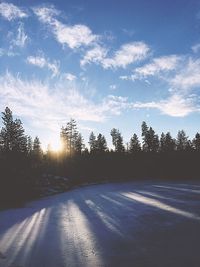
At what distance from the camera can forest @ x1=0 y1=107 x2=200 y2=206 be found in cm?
3581

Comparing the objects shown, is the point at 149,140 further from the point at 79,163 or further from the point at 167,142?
the point at 79,163

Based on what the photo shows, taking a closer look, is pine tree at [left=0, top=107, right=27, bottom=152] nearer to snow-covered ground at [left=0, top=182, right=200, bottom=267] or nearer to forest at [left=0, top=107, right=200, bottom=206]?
forest at [left=0, top=107, right=200, bottom=206]

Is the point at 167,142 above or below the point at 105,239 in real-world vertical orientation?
above

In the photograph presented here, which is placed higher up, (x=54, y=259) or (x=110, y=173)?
(x=110, y=173)

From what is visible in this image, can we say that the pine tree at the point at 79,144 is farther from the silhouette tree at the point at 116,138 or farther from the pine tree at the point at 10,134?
the pine tree at the point at 10,134

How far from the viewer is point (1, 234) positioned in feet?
48.6

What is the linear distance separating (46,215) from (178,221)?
962 cm

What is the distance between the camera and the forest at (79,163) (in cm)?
3581

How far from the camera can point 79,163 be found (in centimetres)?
7269

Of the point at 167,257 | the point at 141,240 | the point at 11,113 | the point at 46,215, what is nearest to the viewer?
the point at 167,257

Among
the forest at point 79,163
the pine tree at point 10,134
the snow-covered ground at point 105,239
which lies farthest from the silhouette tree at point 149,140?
the snow-covered ground at point 105,239

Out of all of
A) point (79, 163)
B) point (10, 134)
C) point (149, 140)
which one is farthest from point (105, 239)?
point (149, 140)

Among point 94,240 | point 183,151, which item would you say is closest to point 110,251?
point 94,240

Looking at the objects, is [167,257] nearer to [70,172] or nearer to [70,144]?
[70,172]
